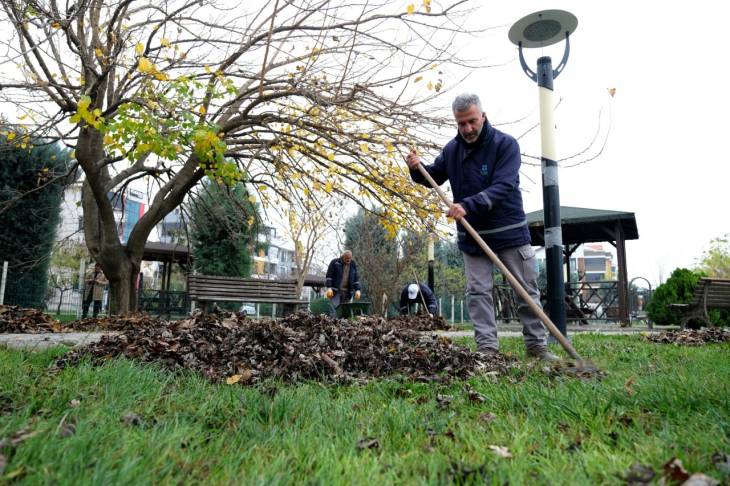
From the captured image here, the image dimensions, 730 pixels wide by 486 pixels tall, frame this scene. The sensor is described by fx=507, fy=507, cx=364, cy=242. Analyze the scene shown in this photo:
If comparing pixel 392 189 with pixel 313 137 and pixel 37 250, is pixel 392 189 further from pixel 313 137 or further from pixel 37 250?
pixel 37 250

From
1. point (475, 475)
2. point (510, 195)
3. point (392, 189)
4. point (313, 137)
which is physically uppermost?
point (313, 137)

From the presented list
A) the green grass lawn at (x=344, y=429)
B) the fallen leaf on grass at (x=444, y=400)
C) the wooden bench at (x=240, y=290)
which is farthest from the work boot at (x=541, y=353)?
the wooden bench at (x=240, y=290)

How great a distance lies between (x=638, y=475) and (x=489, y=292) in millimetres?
2982

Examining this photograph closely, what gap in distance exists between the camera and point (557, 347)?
5.14 m

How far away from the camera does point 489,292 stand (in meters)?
4.45

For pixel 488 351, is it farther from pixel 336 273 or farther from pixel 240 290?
pixel 336 273

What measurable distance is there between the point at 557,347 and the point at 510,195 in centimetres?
181

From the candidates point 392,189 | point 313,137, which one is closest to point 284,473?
point 392,189

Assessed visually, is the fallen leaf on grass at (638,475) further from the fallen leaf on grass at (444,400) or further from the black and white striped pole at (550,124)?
the black and white striped pole at (550,124)

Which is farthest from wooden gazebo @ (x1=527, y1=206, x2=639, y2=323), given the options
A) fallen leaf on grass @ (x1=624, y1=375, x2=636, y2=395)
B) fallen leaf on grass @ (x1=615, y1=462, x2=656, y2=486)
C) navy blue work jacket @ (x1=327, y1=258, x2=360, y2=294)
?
fallen leaf on grass @ (x1=615, y1=462, x2=656, y2=486)

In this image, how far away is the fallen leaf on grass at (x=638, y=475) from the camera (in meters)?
1.45

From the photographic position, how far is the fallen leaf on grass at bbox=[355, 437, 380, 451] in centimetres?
190

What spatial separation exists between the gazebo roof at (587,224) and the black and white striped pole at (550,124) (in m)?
6.08

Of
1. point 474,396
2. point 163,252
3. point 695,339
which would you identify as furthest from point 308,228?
point 474,396
